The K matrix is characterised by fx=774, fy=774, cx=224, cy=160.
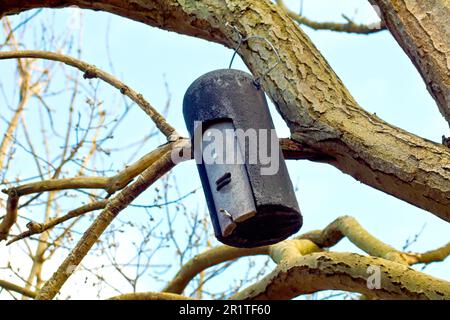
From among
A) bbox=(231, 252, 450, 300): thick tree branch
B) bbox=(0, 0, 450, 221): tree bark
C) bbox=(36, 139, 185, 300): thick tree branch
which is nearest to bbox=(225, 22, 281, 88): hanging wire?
bbox=(0, 0, 450, 221): tree bark

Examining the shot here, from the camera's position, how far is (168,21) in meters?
2.73

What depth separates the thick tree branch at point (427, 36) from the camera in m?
2.25

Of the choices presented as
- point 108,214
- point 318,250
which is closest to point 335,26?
point 318,250

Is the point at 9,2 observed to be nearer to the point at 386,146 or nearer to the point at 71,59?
the point at 71,59

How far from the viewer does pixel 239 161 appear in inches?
89.3

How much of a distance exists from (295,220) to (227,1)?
2.50 feet

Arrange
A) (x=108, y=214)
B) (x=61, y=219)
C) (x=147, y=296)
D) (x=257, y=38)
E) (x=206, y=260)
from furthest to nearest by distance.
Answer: (x=206, y=260) < (x=147, y=296) < (x=61, y=219) < (x=108, y=214) < (x=257, y=38)

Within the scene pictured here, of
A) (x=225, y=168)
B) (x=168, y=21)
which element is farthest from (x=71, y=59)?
(x=225, y=168)

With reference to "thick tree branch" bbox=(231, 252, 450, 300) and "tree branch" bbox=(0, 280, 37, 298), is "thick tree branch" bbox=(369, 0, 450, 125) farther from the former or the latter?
"tree branch" bbox=(0, 280, 37, 298)

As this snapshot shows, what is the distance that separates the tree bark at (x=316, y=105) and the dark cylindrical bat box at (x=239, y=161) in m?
0.08

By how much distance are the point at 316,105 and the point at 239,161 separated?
0.28 m

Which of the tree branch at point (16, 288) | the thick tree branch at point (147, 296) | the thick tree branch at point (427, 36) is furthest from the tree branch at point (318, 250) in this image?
the thick tree branch at point (427, 36)

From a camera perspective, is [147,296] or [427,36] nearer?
[427,36]

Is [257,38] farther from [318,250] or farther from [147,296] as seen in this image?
[318,250]
